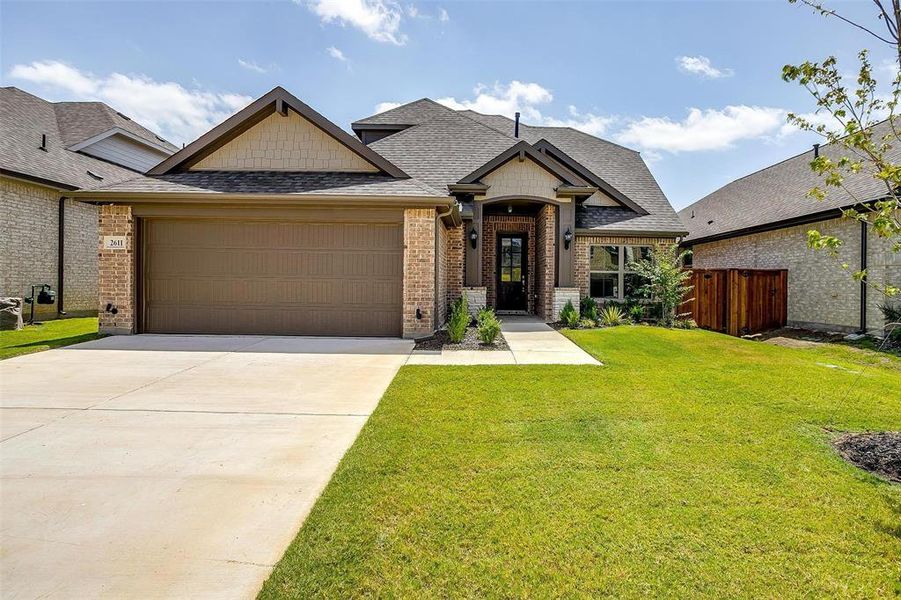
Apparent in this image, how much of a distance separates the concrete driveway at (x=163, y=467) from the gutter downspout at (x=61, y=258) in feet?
25.7

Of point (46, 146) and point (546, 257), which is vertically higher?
point (46, 146)

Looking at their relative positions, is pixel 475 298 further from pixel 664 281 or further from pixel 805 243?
pixel 805 243

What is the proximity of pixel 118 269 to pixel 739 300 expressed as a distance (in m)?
15.2

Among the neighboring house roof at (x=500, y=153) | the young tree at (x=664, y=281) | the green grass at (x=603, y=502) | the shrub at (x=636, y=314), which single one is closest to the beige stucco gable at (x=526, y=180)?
the neighboring house roof at (x=500, y=153)

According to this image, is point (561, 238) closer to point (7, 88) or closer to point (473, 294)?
point (473, 294)

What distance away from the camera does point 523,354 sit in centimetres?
794

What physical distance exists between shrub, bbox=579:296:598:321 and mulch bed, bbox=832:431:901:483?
26.1ft

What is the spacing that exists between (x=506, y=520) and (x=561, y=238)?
11.0 meters

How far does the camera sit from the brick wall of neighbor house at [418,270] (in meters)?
9.38

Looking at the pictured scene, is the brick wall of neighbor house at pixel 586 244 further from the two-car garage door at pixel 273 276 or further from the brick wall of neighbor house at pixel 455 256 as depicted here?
the two-car garage door at pixel 273 276

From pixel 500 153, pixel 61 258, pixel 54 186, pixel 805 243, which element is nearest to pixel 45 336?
pixel 61 258

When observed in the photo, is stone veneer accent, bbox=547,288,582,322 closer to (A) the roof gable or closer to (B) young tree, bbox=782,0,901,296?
(A) the roof gable

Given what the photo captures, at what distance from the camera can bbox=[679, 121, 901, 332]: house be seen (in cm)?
1096

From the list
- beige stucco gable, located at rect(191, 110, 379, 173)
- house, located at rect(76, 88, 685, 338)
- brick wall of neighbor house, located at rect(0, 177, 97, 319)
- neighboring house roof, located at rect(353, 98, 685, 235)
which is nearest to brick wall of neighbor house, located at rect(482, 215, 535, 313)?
neighboring house roof, located at rect(353, 98, 685, 235)
